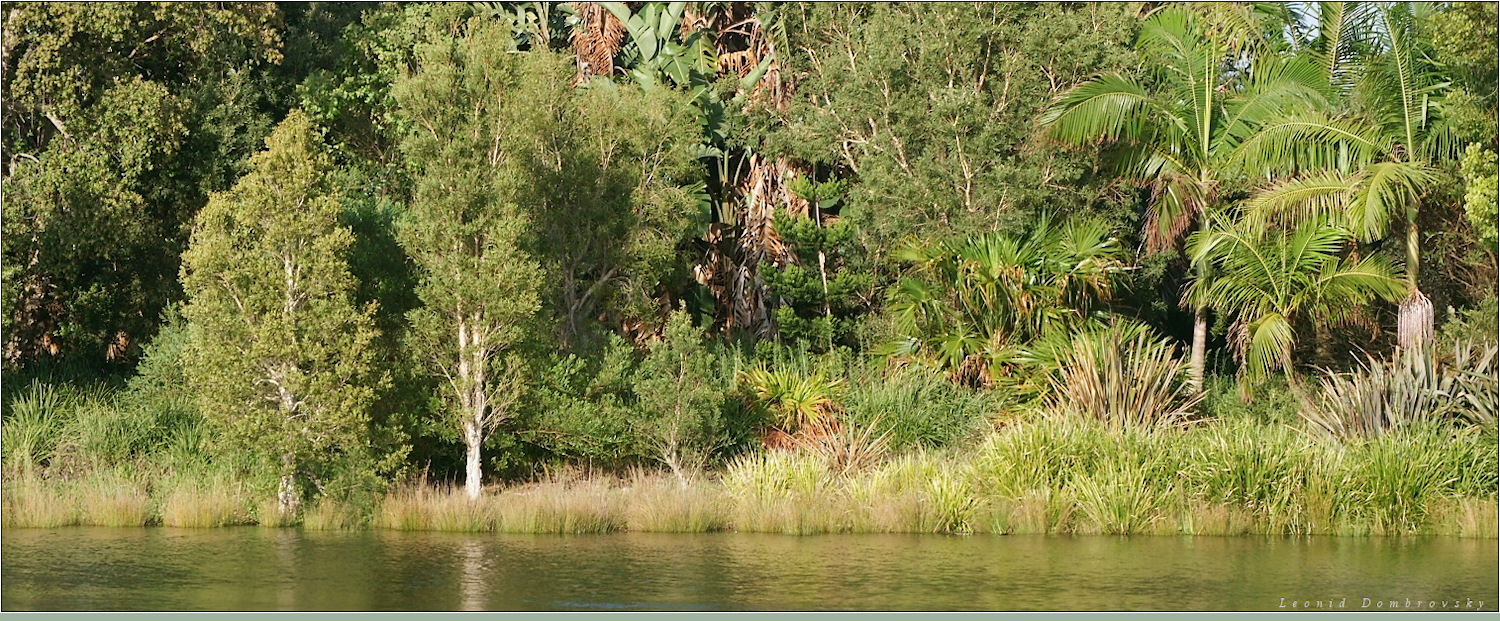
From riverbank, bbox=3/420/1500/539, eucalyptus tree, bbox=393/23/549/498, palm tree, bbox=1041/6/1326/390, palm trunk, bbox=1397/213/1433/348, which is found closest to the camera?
riverbank, bbox=3/420/1500/539

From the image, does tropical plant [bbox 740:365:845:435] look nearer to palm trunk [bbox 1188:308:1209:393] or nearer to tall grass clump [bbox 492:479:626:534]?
tall grass clump [bbox 492:479:626:534]

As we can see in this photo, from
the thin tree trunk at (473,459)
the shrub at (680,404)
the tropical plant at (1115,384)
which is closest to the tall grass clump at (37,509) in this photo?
the thin tree trunk at (473,459)

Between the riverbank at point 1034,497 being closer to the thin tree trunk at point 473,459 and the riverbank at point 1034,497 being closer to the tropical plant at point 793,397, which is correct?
the thin tree trunk at point 473,459

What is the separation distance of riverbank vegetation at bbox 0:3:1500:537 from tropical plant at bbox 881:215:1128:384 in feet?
0.25

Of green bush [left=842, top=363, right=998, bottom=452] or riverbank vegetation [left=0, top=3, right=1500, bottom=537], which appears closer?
riverbank vegetation [left=0, top=3, right=1500, bottom=537]

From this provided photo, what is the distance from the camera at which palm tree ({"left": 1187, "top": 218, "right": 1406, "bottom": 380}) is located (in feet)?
76.5

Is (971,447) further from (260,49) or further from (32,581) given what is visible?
(260,49)

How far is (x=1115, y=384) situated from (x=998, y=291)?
9.00ft

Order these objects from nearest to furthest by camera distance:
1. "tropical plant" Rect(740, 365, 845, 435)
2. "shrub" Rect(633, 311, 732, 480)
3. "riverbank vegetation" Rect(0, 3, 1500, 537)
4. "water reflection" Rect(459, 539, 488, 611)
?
"water reflection" Rect(459, 539, 488, 611) < "riverbank vegetation" Rect(0, 3, 1500, 537) < "shrub" Rect(633, 311, 732, 480) < "tropical plant" Rect(740, 365, 845, 435)

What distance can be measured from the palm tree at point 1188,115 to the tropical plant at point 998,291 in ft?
4.43

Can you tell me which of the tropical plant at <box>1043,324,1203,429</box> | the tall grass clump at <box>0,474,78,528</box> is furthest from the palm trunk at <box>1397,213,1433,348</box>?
the tall grass clump at <box>0,474,78,528</box>

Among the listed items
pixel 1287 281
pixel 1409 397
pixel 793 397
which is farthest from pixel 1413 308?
pixel 793 397

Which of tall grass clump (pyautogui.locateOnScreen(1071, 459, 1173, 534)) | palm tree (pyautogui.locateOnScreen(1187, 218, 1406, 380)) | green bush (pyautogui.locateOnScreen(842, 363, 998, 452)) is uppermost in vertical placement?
palm tree (pyautogui.locateOnScreen(1187, 218, 1406, 380))

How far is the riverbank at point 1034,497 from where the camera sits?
19.3 m
